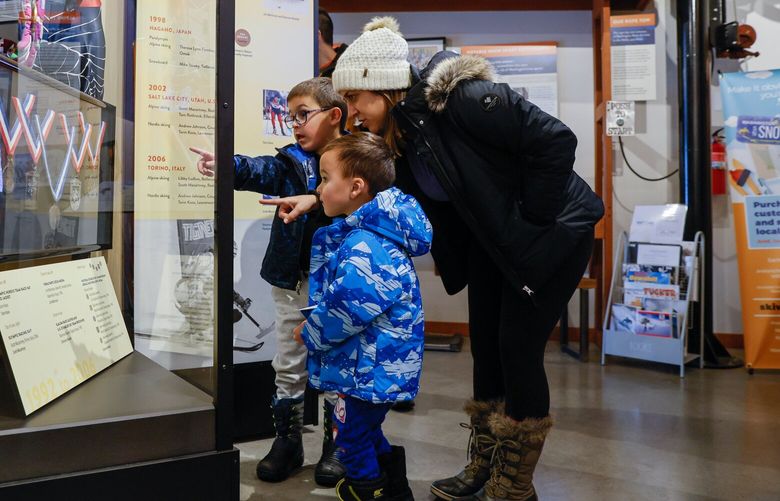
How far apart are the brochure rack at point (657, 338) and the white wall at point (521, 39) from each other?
0.65m

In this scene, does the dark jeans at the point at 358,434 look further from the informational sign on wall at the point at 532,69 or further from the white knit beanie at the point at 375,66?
the informational sign on wall at the point at 532,69

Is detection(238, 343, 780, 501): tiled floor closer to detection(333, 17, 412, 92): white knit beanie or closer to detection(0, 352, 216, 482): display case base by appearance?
detection(0, 352, 216, 482): display case base

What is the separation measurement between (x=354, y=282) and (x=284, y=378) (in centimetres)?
75

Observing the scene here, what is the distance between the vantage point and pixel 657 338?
3.68 meters

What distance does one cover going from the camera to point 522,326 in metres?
1.67

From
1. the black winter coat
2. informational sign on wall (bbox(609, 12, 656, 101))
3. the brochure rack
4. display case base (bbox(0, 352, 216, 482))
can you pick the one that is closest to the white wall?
informational sign on wall (bbox(609, 12, 656, 101))

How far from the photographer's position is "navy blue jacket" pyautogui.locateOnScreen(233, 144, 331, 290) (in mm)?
2002

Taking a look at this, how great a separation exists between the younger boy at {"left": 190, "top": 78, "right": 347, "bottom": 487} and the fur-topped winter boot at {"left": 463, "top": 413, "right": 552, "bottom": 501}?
501 millimetres

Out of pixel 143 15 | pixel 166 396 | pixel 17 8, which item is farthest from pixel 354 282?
pixel 17 8

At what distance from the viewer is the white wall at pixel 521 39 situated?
4605 mm

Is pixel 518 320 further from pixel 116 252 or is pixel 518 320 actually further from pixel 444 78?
pixel 116 252

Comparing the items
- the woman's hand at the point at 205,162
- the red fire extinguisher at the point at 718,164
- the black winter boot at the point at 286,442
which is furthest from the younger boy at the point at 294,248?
the red fire extinguisher at the point at 718,164

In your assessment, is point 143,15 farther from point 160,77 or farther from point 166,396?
point 166,396

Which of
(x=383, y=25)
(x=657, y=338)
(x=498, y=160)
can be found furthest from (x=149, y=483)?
(x=657, y=338)
